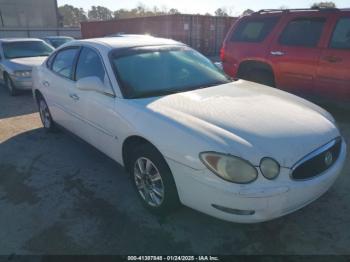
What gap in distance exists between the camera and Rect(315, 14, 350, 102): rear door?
16.1 ft

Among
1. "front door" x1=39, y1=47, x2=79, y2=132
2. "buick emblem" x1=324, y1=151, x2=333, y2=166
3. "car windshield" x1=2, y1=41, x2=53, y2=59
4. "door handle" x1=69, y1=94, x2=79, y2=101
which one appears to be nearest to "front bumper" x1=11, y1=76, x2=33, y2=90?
"car windshield" x1=2, y1=41, x2=53, y2=59

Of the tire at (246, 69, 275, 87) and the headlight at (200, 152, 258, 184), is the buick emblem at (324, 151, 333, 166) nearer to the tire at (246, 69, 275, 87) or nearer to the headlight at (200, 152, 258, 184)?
the headlight at (200, 152, 258, 184)

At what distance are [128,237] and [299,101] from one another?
2311mm

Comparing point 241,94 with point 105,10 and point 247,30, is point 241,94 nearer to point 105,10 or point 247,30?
point 247,30

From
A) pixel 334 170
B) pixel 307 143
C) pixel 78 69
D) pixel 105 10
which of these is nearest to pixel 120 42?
pixel 78 69

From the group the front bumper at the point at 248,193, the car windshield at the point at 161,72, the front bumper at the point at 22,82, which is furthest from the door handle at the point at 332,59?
the front bumper at the point at 22,82

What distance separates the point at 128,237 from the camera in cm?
275

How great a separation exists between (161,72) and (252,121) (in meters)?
1.33

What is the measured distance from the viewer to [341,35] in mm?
5000

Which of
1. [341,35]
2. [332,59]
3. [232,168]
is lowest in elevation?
[232,168]

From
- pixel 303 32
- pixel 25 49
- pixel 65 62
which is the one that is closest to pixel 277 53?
pixel 303 32

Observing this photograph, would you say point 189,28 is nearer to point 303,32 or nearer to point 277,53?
point 277,53

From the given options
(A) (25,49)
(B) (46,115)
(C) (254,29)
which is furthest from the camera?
(A) (25,49)

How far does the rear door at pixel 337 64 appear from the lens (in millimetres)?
4902
